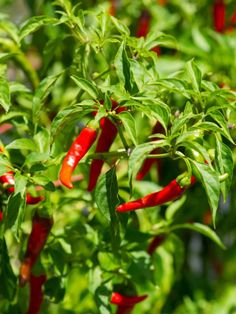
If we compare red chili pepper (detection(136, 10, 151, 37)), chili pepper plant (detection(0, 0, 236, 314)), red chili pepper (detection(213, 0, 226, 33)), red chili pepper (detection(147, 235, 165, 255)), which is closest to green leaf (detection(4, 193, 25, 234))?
chili pepper plant (detection(0, 0, 236, 314))

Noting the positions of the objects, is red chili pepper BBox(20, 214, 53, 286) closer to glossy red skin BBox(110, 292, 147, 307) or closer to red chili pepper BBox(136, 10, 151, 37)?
glossy red skin BBox(110, 292, 147, 307)

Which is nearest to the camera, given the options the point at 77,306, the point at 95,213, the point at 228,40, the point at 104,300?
the point at 104,300

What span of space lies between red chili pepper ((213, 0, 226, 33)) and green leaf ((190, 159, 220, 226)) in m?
1.28

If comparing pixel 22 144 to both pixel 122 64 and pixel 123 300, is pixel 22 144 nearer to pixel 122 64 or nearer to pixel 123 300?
pixel 122 64

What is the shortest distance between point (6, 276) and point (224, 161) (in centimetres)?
53

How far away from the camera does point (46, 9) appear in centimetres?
227

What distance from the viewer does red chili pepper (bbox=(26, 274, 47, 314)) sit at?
5.72 feet

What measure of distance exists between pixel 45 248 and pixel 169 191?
366mm

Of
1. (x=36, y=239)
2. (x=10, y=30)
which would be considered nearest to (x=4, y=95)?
(x=36, y=239)

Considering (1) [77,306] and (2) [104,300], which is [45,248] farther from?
(1) [77,306]

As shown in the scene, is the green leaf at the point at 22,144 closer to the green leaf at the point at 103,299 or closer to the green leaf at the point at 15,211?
the green leaf at the point at 15,211

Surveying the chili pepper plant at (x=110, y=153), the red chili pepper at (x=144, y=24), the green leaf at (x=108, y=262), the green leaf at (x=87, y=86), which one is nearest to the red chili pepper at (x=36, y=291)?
the chili pepper plant at (x=110, y=153)

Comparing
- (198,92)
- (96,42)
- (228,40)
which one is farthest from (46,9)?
(198,92)

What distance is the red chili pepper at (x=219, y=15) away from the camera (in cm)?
252
